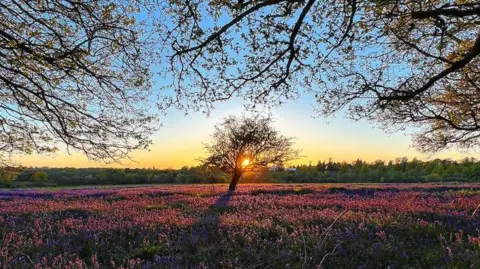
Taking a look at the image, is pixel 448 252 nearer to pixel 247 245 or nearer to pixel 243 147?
pixel 247 245

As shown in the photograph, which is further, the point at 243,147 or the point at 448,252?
the point at 243,147

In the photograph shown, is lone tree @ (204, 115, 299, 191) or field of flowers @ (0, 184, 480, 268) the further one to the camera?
lone tree @ (204, 115, 299, 191)

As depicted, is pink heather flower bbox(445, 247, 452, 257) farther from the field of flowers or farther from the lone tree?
the lone tree

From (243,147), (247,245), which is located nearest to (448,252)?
(247,245)

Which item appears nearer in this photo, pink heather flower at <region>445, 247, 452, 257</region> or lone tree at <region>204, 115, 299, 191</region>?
pink heather flower at <region>445, 247, 452, 257</region>

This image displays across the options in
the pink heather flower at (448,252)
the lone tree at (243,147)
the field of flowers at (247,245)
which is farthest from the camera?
the lone tree at (243,147)

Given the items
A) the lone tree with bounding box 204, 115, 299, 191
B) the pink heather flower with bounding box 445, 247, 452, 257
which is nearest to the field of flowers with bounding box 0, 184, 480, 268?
the pink heather flower with bounding box 445, 247, 452, 257

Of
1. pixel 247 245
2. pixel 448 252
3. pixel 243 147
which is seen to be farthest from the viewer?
pixel 243 147

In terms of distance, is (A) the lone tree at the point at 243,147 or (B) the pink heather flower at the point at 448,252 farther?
(A) the lone tree at the point at 243,147

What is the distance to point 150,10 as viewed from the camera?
26.3 ft

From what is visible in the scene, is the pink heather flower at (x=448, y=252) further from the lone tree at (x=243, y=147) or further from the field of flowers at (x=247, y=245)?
the lone tree at (x=243, y=147)

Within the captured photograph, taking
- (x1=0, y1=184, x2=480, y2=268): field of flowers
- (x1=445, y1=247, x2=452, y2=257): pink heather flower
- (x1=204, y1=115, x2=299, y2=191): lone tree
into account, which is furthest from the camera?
(x1=204, y1=115, x2=299, y2=191): lone tree

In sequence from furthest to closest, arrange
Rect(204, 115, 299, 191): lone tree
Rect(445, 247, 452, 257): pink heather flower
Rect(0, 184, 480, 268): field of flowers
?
1. Rect(204, 115, 299, 191): lone tree
2. Rect(445, 247, 452, 257): pink heather flower
3. Rect(0, 184, 480, 268): field of flowers

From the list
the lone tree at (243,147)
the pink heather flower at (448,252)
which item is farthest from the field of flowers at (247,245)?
the lone tree at (243,147)
